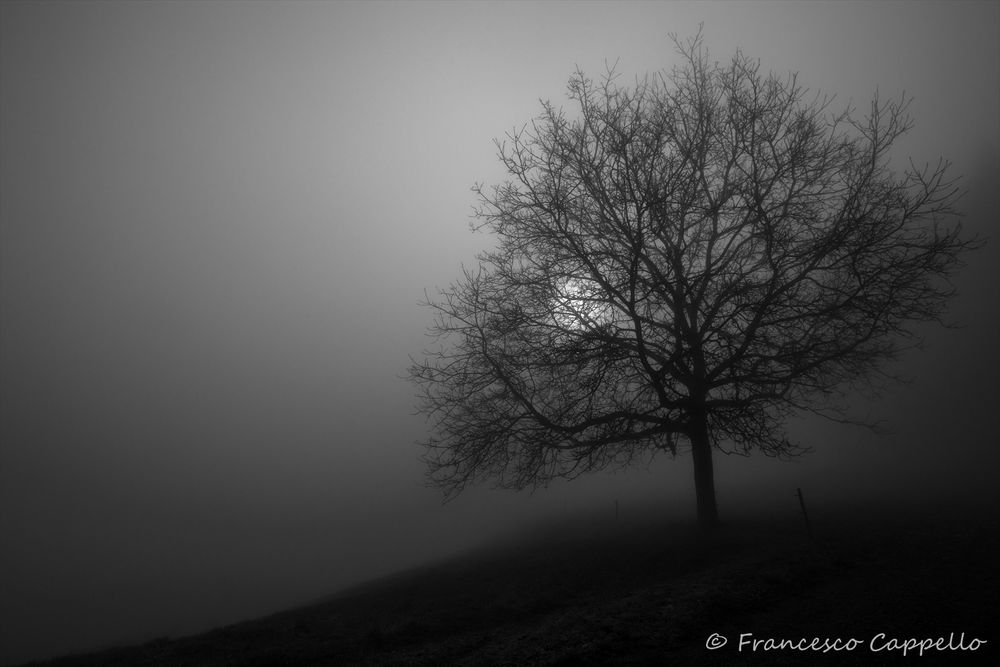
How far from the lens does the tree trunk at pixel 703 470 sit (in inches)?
538

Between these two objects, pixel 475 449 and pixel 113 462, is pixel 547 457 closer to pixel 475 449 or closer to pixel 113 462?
A: pixel 475 449

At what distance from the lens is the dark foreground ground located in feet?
20.8

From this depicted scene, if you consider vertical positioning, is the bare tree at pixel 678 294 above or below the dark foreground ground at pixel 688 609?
above

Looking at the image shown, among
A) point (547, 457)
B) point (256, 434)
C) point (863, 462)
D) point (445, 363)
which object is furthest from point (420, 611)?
point (256, 434)

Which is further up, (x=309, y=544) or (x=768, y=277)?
(x=768, y=277)

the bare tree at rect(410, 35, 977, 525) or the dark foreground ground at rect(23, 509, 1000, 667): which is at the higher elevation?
the bare tree at rect(410, 35, 977, 525)

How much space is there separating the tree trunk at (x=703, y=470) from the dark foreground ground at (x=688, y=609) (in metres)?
0.47

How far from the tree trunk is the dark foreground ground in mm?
465

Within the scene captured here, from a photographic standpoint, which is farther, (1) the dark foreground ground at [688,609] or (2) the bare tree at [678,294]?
(2) the bare tree at [678,294]

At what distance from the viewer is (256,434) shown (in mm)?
167625

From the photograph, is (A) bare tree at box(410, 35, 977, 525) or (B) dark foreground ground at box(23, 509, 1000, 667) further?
(A) bare tree at box(410, 35, 977, 525)

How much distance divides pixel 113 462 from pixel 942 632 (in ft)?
677

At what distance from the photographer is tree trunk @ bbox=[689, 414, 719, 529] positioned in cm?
1366

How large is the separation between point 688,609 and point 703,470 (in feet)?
22.8
